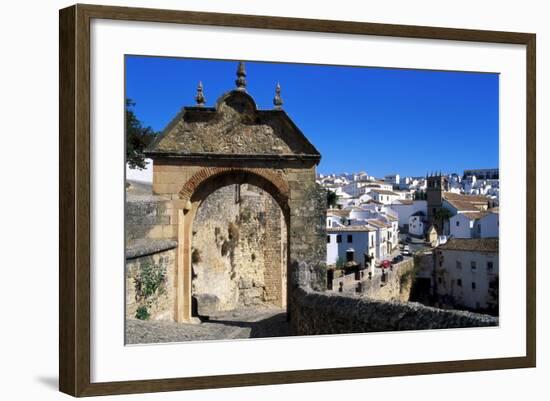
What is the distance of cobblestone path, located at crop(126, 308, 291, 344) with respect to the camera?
8203 millimetres

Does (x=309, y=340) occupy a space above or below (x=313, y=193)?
below

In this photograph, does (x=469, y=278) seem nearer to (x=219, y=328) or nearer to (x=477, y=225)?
(x=477, y=225)

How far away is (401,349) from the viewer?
30.0ft

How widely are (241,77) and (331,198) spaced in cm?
212

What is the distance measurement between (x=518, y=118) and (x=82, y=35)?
16.9 ft

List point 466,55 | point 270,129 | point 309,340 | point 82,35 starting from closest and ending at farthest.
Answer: point 82,35, point 309,340, point 466,55, point 270,129

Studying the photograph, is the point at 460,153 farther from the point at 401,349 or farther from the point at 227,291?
the point at 227,291

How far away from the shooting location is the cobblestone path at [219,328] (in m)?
8.20

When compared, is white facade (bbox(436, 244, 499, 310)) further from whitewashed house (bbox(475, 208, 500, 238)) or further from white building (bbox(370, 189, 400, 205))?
white building (bbox(370, 189, 400, 205))

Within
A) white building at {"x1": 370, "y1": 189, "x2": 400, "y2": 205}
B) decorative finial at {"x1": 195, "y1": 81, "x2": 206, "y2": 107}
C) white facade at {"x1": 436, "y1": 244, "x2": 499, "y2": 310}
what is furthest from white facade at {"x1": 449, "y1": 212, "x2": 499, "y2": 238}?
decorative finial at {"x1": 195, "y1": 81, "x2": 206, "y2": 107}

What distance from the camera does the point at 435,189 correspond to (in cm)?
955

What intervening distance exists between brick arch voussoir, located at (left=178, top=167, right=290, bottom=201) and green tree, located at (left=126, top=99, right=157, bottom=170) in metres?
1.62

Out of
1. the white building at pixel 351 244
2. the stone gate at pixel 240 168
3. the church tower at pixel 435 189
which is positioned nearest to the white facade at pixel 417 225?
the church tower at pixel 435 189

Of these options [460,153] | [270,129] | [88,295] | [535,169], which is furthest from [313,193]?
[88,295]
